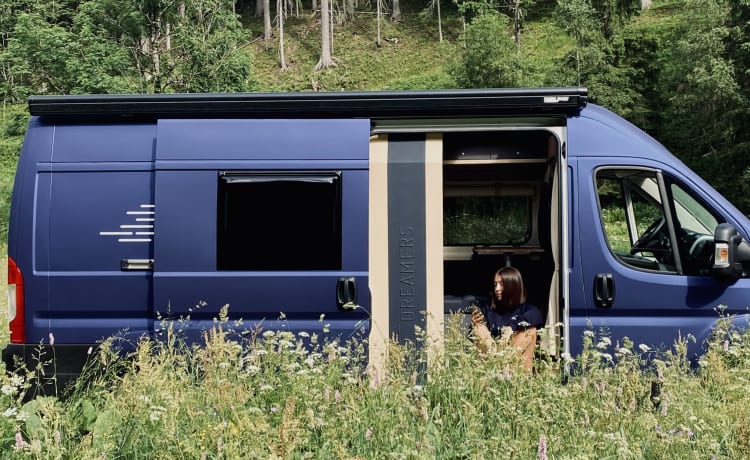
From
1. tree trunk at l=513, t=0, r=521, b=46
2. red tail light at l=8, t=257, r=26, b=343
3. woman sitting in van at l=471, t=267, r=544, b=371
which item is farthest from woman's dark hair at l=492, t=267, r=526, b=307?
tree trunk at l=513, t=0, r=521, b=46

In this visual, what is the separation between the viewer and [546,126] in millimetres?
5609

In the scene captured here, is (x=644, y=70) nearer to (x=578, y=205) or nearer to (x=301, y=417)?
(x=578, y=205)

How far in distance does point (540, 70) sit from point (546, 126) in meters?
25.6

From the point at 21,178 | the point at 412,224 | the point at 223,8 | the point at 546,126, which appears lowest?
the point at 412,224

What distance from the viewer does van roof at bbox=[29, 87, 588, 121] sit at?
17.9ft

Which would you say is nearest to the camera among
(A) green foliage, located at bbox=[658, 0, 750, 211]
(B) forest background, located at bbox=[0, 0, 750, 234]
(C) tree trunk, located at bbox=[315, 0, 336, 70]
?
(B) forest background, located at bbox=[0, 0, 750, 234]

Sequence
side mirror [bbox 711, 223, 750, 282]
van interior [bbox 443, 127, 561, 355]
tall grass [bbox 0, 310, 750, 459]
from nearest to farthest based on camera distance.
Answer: tall grass [bbox 0, 310, 750, 459], side mirror [bbox 711, 223, 750, 282], van interior [bbox 443, 127, 561, 355]

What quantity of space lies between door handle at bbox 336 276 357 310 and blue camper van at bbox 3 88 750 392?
0.01 metres

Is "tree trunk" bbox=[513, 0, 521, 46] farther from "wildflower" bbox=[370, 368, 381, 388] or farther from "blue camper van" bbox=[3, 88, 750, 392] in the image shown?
"wildflower" bbox=[370, 368, 381, 388]

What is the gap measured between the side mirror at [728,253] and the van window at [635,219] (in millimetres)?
377

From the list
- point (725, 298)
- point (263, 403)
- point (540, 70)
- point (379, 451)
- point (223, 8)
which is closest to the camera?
point (379, 451)

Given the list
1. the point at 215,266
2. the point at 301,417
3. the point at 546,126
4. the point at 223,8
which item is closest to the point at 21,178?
the point at 215,266

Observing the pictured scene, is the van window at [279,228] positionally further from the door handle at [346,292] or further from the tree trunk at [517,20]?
the tree trunk at [517,20]

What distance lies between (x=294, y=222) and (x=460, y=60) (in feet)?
83.0
